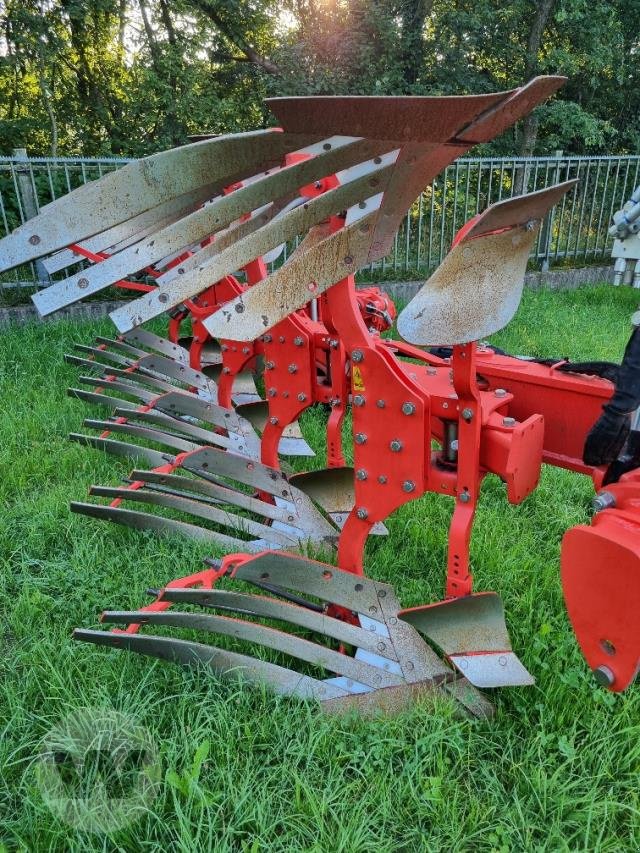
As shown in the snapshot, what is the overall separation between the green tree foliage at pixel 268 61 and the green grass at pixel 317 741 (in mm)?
9661

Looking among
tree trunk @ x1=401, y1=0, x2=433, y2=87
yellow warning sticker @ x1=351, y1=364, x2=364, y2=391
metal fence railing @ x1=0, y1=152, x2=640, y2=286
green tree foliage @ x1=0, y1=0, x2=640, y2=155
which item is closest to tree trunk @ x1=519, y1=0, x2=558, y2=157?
green tree foliage @ x1=0, y1=0, x2=640, y2=155

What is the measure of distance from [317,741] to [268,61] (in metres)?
12.2

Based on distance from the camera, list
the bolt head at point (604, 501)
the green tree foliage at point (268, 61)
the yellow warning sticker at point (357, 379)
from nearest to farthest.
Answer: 1. the bolt head at point (604, 501)
2. the yellow warning sticker at point (357, 379)
3. the green tree foliage at point (268, 61)

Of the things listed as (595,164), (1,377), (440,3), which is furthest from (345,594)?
(440,3)

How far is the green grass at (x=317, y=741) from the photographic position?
150 centimetres

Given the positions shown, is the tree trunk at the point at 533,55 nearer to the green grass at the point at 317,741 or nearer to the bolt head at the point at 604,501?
the green grass at the point at 317,741

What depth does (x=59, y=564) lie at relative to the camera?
2496 millimetres

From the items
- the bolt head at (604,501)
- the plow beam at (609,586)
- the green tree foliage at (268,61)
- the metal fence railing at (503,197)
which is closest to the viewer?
the plow beam at (609,586)

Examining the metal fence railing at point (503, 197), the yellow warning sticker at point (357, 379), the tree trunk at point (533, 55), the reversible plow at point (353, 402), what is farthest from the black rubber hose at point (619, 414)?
the tree trunk at point (533, 55)

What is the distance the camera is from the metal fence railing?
24.7ft

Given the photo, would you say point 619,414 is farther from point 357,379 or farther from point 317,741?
point 317,741

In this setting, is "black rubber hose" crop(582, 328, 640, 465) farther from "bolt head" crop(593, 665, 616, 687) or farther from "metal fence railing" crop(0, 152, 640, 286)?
"metal fence railing" crop(0, 152, 640, 286)

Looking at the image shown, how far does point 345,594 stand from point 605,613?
2.89 ft

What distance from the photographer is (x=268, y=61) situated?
11.1 meters
